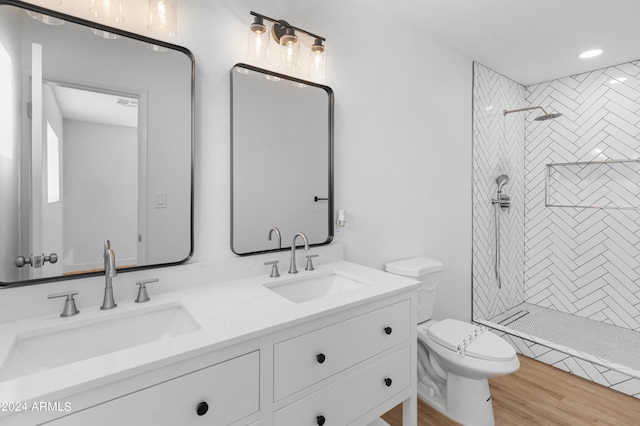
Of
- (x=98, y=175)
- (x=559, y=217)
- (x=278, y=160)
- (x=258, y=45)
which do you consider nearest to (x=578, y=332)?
(x=559, y=217)

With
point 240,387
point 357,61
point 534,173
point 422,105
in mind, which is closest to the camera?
point 240,387

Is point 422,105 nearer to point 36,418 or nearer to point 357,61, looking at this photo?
point 357,61

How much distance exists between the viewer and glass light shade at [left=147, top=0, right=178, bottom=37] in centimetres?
128

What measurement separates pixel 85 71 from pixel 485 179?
118 inches

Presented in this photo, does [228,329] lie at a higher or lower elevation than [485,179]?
lower

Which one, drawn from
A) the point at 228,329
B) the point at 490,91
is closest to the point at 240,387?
the point at 228,329

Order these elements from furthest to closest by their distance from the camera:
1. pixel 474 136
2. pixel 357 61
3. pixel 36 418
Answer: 1. pixel 474 136
2. pixel 357 61
3. pixel 36 418

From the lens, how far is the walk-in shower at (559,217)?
2834mm

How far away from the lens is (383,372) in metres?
1.39

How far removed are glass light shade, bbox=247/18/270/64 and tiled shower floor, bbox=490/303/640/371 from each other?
2.97 metres

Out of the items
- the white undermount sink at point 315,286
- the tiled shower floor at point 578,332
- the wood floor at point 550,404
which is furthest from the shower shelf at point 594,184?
the white undermount sink at point 315,286

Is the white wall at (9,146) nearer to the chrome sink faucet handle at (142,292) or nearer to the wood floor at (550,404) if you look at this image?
the chrome sink faucet handle at (142,292)

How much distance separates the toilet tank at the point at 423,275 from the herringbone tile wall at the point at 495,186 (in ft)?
2.95

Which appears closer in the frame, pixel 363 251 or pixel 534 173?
pixel 363 251
